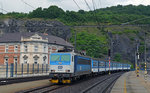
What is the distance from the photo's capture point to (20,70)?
31172mm

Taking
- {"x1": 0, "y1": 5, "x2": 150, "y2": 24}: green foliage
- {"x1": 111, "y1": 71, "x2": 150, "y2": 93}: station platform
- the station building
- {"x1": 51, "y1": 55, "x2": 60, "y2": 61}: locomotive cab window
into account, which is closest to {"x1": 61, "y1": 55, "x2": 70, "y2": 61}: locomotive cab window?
{"x1": 51, "y1": 55, "x2": 60, "y2": 61}: locomotive cab window

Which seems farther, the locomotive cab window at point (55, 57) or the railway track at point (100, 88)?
the locomotive cab window at point (55, 57)

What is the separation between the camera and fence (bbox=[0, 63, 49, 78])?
27.5 m

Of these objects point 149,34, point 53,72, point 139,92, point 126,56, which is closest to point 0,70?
point 53,72

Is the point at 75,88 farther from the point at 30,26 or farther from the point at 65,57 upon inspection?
the point at 30,26

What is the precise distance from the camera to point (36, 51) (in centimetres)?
6294

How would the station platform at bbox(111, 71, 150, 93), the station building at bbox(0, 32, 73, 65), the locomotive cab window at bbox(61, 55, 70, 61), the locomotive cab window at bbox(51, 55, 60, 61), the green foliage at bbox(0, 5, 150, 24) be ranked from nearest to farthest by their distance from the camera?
the station platform at bbox(111, 71, 150, 93)
the locomotive cab window at bbox(61, 55, 70, 61)
the locomotive cab window at bbox(51, 55, 60, 61)
the station building at bbox(0, 32, 73, 65)
the green foliage at bbox(0, 5, 150, 24)

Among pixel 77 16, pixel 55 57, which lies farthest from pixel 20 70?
pixel 77 16

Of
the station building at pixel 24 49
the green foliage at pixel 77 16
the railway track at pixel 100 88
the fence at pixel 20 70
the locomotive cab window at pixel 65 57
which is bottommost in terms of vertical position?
→ the railway track at pixel 100 88

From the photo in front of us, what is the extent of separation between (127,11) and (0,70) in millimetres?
176020

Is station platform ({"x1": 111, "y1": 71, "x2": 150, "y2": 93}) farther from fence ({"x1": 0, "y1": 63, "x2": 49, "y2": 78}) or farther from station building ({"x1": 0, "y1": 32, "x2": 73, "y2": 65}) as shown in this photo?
station building ({"x1": 0, "y1": 32, "x2": 73, "y2": 65})

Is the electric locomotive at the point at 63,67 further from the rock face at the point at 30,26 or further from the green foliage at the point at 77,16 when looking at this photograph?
the green foliage at the point at 77,16

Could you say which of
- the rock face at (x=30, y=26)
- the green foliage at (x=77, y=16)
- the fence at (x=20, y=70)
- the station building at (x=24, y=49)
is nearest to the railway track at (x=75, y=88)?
the fence at (x=20, y=70)

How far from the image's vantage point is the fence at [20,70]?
27.5m
